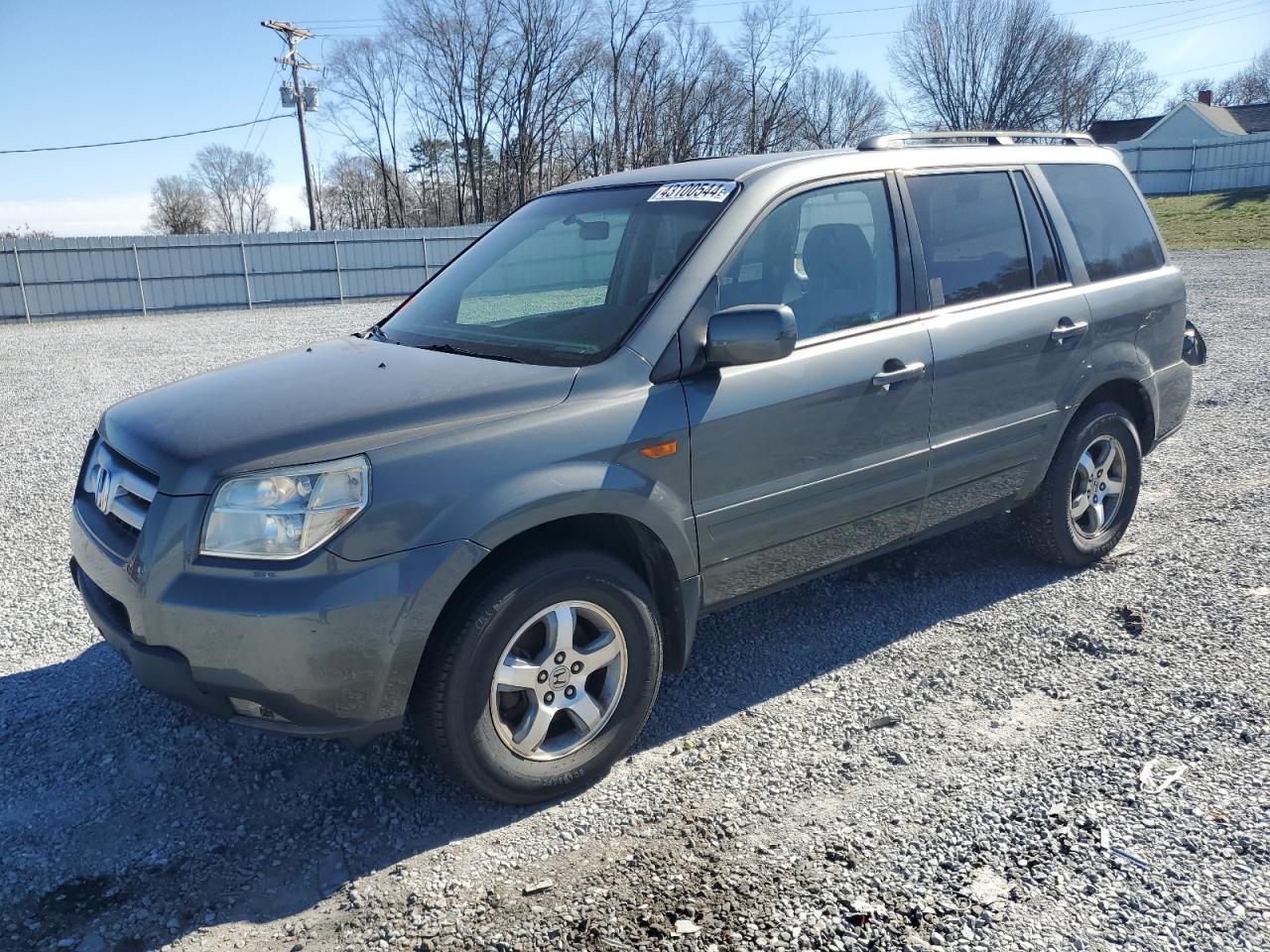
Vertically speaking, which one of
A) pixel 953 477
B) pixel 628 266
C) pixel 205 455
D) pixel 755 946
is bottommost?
pixel 755 946

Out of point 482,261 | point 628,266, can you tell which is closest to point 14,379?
point 482,261

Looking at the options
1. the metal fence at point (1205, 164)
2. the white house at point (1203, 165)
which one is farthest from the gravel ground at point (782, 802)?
the metal fence at point (1205, 164)

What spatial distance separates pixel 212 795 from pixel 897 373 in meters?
2.82

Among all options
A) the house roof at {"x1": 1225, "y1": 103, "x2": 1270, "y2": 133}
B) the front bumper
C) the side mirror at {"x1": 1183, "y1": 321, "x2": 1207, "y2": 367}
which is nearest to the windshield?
the front bumper

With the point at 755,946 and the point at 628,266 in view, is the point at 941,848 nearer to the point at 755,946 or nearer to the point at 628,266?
the point at 755,946

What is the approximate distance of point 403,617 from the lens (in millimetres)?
2736

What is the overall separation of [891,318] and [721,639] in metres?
1.53

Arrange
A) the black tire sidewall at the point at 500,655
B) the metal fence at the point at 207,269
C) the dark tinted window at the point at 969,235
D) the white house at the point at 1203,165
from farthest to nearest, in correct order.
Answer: the white house at the point at 1203,165, the metal fence at the point at 207,269, the dark tinted window at the point at 969,235, the black tire sidewall at the point at 500,655

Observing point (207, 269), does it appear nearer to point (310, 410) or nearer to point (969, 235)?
point (969, 235)

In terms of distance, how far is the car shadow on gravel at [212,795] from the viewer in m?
2.78

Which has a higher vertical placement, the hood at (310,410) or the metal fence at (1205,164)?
the metal fence at (1205,164)

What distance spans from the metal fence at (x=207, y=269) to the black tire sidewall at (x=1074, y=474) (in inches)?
890

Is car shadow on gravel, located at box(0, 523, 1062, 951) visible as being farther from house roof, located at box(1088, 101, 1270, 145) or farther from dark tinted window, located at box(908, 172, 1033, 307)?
house roof, located at box(1088, 101, 1270, 145)

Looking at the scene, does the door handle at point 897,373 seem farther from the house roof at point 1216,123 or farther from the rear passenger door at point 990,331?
the house roof at point 1216,123
